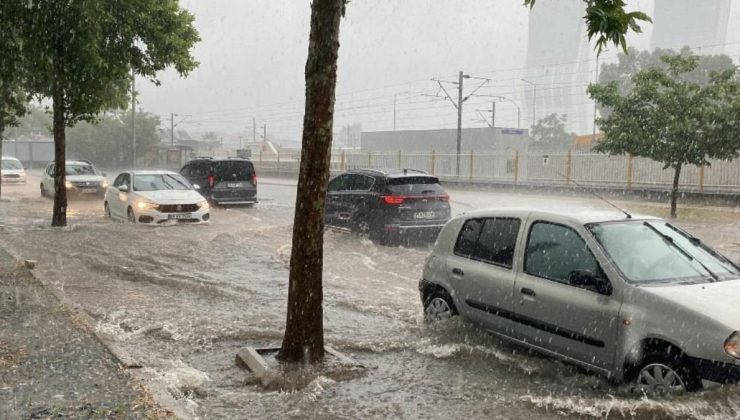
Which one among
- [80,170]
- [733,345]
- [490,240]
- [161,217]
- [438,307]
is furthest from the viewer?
[80,170]

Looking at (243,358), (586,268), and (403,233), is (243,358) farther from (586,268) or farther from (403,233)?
(403,233)

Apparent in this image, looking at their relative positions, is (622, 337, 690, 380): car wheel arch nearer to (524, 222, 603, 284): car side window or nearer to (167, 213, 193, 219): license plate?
(524, 222, 603, 284): car side window

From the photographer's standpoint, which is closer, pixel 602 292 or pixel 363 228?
pixel 602 292

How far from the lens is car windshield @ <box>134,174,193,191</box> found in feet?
58.5

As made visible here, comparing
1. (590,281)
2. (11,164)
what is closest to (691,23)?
(11,164)

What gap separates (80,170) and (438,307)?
2323 cm

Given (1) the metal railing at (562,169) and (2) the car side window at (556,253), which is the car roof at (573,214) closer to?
(2) the car side window at (556,253)

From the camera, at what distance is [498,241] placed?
21.6 feet

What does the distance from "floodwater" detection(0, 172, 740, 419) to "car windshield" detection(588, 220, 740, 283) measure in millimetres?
978

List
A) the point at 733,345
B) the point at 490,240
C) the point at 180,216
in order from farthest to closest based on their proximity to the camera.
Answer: the point at 180,216, the point at 490,240, the point at 733,345

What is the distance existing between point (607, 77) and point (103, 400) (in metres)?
69.9

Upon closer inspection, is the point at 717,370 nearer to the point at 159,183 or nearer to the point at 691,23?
the point at 159,183

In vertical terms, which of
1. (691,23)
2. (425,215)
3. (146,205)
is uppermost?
(691,23)

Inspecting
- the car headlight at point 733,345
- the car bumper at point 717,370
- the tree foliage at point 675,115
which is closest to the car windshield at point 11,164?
the tree foliage at point 675,115
